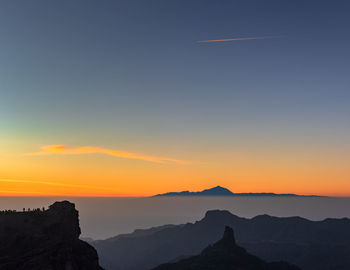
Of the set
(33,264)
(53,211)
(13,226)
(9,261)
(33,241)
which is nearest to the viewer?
(33,264)

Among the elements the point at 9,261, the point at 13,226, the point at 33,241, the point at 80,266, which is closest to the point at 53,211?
the point at 13,226

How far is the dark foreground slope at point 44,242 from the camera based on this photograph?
52.5m

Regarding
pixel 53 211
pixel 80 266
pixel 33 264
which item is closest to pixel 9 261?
pixel 33 264

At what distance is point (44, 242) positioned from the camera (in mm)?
69500

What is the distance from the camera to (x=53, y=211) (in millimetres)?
91312

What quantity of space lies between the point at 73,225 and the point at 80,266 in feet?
132

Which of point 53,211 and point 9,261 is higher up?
point 53,211

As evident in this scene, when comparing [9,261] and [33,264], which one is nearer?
[33,264]

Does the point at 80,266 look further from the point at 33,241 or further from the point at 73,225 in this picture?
the point at 73,225

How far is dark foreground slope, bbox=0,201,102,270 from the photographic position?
52516mm

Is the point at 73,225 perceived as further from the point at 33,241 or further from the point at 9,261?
the point at 9,261

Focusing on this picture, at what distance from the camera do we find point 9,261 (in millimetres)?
57531

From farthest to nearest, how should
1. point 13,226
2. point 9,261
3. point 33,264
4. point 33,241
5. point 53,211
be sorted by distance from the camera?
point 53,211 < point 13,226 < point 33,241 < point 9,261 < point 33,264

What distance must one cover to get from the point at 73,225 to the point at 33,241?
73.1ft
